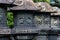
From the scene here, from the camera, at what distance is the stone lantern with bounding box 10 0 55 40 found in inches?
303

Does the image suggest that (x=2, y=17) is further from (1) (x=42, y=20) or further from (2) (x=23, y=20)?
(1) (x=42, y=20)

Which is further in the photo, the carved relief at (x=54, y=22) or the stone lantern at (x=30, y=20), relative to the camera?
the carved relief at (x=54, y=22)

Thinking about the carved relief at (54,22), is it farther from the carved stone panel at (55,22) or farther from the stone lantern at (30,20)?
the stone lantern at (30,20)

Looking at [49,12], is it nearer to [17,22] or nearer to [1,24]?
[17,22]

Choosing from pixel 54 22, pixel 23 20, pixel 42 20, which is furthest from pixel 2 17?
pixel 54 22

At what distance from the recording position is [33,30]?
7.68 meters

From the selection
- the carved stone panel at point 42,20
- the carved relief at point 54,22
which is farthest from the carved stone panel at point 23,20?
the carved relief at point 54,22

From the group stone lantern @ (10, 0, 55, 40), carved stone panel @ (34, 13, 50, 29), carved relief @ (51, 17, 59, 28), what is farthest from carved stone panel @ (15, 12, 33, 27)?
carved relief @ (51, 17, 59, 28)

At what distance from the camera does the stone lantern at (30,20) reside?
7.68 meters

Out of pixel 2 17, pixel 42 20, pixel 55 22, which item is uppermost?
pixel 2 17

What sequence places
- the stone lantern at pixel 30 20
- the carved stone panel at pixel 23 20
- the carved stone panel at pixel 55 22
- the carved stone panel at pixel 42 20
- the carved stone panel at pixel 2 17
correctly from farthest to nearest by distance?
the carved stone panel at pixel 55 22 → the carved stone panel at pixel 42 20 → the carved stone panel at pixel 23 20 → the stone lantern at pixel 30 20 → the carved stone panel at pixel 2 17

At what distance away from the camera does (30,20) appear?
794cm

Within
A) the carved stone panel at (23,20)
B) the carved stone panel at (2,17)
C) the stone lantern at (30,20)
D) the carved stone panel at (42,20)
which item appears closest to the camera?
the carved stone panel at (2,17)

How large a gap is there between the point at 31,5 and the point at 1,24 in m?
1.01
